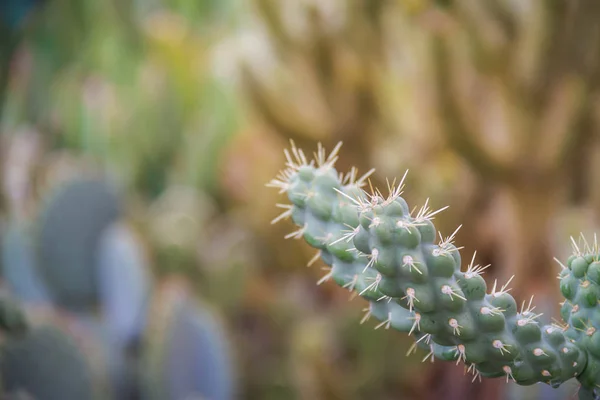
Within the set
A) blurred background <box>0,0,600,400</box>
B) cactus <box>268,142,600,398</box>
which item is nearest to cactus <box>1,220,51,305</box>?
blurred background <box>0,0,600,400</box>

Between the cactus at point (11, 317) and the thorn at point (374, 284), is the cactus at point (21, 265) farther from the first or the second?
the thorn at point (374, 284)

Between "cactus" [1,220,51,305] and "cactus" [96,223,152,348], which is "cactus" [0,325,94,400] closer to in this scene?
"cactus" [96,223,152,348]

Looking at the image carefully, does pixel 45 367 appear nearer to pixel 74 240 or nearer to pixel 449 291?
pixel 74 240

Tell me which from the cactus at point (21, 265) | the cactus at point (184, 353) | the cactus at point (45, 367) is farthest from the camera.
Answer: the cactus at point (21, 265)

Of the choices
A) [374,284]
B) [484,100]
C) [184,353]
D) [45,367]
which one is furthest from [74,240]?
[374,284]

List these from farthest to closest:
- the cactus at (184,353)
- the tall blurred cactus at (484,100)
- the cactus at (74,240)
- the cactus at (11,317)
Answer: the cactus at (74,240), the tall blurred cactus at (484,100), the cactus at (184,353), the cactus at (11,317)

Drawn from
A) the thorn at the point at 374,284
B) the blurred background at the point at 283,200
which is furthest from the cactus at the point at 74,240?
the thorn at the point at 374,284
